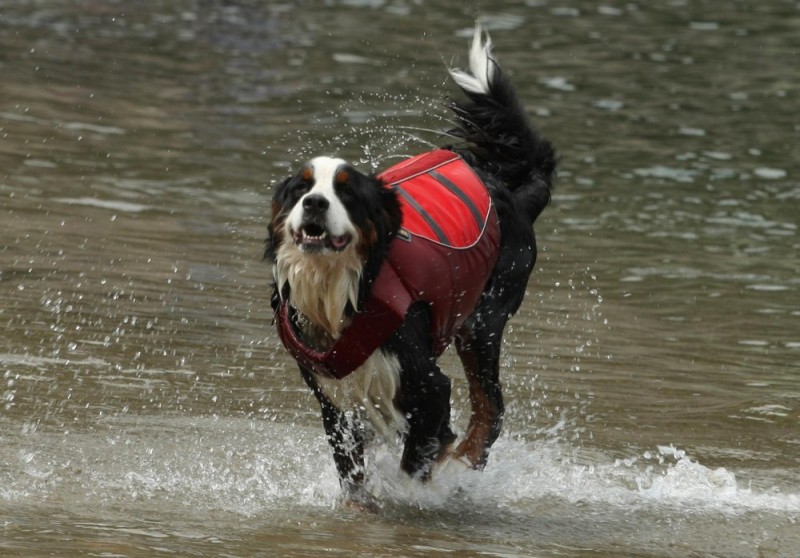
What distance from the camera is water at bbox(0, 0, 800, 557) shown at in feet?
17.6

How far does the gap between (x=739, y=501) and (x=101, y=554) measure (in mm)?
2359

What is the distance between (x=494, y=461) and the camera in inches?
244

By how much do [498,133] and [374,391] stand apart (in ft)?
5.51

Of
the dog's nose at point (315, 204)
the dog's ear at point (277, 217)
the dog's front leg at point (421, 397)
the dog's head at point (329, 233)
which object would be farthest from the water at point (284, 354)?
the dog's nose at point (315, 204)

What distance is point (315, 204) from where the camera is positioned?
4.93m

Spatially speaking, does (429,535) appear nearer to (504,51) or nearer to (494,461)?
(494,461)

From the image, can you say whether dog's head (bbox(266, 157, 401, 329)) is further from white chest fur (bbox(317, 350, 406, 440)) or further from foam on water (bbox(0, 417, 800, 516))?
foam on water (bbox(0, 417, 800, 516))

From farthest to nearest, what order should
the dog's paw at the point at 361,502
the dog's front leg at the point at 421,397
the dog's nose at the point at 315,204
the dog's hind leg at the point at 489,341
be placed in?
the dog's hind leg at the point at 489,341
the dog's paw at the point at 361,502
the dog's front leg at the point at 421,397
the dog's nose at the point at 315,204

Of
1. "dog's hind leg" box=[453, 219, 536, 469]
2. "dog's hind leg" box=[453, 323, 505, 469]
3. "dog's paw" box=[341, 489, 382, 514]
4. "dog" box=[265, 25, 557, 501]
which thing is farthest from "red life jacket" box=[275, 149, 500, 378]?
"dog's paw" box=[341, 489, 382, 514]

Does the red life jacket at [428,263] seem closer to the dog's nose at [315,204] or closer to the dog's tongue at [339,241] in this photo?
the dog's tongue at [339,241]

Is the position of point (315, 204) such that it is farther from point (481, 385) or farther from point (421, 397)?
point (481, 385)

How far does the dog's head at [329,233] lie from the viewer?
4969 mm

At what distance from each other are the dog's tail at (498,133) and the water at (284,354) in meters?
1.03

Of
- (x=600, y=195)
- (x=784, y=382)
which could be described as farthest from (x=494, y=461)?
(x=600, y=195)
